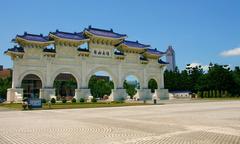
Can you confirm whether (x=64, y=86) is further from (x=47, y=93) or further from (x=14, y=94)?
(x=14, y=94)

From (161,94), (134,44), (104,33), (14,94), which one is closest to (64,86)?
(134,44)

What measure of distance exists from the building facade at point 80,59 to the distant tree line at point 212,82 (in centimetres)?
1881

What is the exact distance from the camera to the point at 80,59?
152 ft

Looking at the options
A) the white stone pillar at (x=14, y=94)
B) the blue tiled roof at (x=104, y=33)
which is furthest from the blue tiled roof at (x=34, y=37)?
the white stone pillar at (x=14, y=94)

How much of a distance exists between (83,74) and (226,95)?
139 ft

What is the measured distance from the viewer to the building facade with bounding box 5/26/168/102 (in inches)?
1646

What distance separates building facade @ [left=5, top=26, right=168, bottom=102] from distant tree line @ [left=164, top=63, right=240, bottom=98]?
61.7ft

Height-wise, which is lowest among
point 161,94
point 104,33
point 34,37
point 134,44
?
point 161,94

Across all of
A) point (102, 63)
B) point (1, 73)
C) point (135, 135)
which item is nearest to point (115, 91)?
point (102, 63)

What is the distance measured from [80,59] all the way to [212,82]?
1567 inches

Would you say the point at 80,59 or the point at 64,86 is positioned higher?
the point at 80,59

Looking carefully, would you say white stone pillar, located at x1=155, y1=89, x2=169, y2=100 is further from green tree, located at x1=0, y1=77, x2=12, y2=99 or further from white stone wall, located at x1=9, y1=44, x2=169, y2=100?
green tree, located at x1=0, y1=77, x2=12, y2=99

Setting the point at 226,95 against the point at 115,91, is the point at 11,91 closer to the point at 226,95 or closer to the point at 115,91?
the point at 115,91

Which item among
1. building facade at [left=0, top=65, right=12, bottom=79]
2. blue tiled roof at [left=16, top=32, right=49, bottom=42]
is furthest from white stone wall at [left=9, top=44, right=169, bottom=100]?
building facade at [left=0, top=65, right=12, bottom=79]
